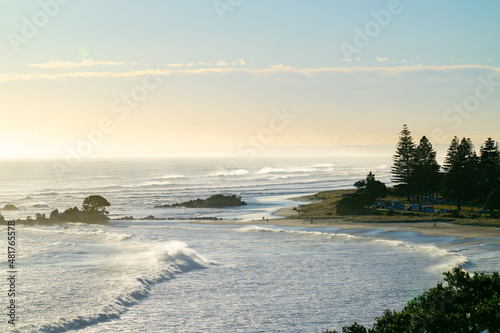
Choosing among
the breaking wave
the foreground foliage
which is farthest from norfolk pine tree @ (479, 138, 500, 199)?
the foreground foliage

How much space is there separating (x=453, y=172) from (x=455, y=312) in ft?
196

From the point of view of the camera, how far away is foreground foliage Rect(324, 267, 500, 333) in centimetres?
1483

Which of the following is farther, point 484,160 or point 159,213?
point 159,213

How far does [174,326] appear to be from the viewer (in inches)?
881

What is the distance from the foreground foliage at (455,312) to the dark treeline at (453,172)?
1865 inches

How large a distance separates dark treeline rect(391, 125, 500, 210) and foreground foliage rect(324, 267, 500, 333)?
47368 millimetres

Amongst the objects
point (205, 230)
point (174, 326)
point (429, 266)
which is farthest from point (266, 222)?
point (174, 326)

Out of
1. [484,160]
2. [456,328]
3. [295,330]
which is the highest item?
[484,160]

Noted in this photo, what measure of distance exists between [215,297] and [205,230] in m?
31.5

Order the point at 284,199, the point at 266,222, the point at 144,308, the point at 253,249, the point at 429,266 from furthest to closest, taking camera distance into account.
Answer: the point at 284,199 < the point at 266,222 < the point at 253,249 < the point at 429,266 < the point at 144,308

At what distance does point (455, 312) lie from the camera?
53.2ft

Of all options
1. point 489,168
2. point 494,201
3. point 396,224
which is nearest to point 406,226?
point 396,224

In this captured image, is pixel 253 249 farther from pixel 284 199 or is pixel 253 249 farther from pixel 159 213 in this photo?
pixel 284 199

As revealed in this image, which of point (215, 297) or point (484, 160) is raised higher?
point (484, 160)
